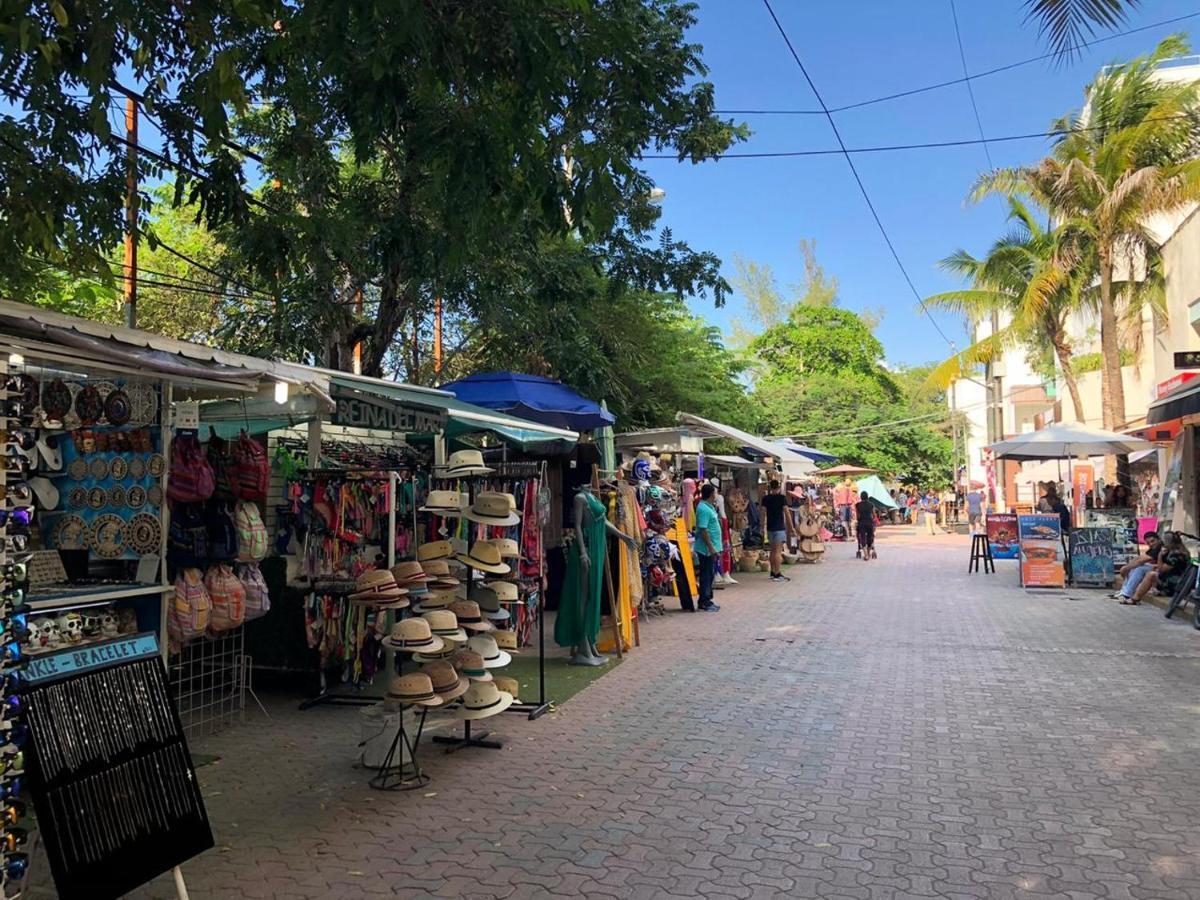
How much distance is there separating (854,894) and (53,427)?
5091 millimetres

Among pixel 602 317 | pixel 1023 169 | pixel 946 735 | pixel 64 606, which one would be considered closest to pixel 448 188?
pixel 64 606

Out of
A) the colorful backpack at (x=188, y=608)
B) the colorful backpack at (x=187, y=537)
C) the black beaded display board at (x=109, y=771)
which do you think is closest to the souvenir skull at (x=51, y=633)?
the black beaded display board at (x=109, y=771)

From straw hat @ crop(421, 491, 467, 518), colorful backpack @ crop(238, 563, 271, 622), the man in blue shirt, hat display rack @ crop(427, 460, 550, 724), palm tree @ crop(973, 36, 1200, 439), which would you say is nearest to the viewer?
colorful backpack @ crop(238, 563, 271, 622)

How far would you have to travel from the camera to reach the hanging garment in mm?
8586

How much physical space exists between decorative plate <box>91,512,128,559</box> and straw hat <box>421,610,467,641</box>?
2.01 m

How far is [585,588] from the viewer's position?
8688 mm

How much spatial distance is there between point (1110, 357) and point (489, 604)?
17.3m

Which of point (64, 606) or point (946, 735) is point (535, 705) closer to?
point (946, 735)

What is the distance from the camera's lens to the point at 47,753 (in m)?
3.32

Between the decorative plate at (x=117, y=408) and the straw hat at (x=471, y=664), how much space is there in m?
2.65

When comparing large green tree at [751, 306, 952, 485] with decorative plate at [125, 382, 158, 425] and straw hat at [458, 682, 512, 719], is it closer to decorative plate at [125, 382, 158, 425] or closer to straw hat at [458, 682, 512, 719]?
straw hat at [458, 682, 512, 719]

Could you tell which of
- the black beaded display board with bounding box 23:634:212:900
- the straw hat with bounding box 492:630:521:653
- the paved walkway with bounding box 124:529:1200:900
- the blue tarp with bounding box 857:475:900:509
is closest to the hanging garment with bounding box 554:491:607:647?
the paved walkway with bounding box 124:529:1200:900

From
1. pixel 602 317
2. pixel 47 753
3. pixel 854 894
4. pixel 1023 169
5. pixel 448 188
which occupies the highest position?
pixel 1023 169

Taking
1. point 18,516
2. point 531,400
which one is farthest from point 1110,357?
point 18,516
